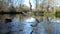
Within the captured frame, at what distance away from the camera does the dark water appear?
76.9 inches

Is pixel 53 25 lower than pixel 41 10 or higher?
lower

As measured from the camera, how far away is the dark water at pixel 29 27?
6.41 feet

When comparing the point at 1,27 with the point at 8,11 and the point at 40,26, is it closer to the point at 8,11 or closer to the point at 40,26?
the point at 8,11

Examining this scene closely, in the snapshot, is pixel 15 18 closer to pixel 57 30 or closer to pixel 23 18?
pixel 23 18

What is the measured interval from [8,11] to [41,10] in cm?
49

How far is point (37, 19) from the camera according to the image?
2027 millimetres

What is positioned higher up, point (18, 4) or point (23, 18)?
point (18, 4)

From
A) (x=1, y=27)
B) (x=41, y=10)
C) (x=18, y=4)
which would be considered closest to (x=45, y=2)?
(x=41, y=10)

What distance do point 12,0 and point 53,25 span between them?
712 mm

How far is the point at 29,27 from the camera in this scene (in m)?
1.98

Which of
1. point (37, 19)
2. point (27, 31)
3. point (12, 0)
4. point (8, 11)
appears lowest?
point (27, 31)

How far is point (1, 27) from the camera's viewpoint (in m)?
1.98

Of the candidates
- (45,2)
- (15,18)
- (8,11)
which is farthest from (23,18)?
(45,2)

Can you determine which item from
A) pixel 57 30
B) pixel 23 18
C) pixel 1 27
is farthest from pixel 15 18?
pixel 57 30
